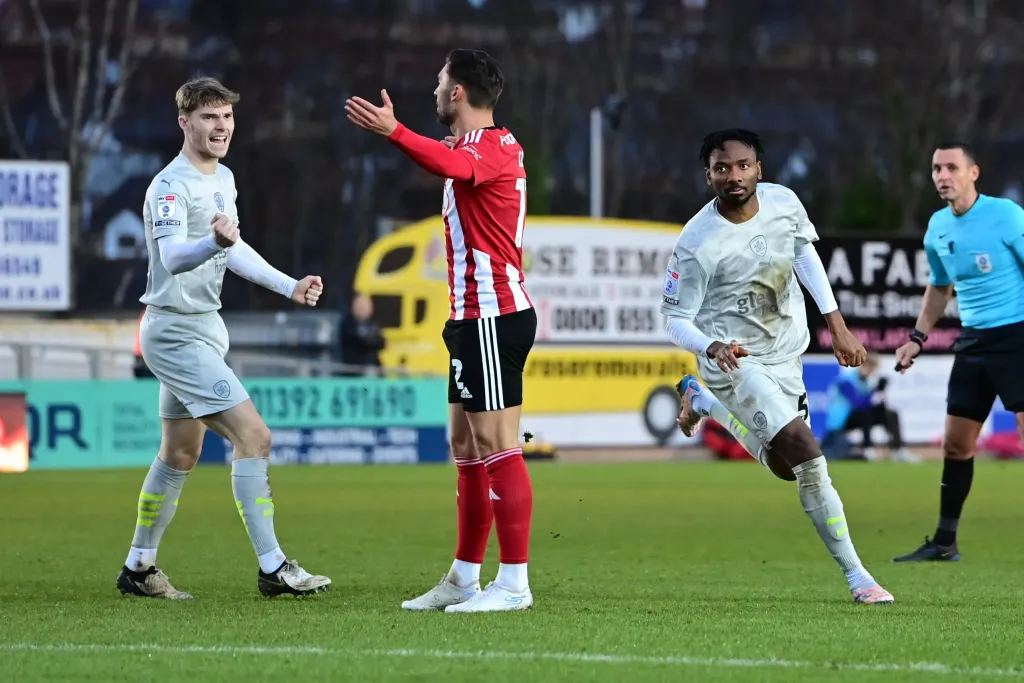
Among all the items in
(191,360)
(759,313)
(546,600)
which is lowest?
(546,600)

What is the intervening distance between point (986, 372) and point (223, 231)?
499cm

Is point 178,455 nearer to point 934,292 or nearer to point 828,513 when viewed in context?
point 828,513

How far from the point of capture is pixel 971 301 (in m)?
10.7

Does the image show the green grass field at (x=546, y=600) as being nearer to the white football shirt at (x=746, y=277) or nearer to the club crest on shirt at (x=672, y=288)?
the white football shirt at (x=746, y=277)

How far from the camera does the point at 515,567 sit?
304 inches

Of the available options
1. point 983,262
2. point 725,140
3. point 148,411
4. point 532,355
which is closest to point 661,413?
point 532,355

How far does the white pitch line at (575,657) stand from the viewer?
6051mm

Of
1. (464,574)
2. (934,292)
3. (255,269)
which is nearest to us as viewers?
(464,574)

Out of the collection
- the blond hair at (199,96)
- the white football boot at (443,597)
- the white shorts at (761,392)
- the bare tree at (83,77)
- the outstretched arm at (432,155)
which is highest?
the bare tree at (83,77)

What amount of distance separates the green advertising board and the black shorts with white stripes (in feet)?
46.3

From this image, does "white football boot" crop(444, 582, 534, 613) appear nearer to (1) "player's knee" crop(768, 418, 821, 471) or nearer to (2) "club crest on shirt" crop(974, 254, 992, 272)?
(1) "player's knee" crop(768, 418, 821, 471)

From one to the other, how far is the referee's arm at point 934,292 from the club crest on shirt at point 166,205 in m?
4.65

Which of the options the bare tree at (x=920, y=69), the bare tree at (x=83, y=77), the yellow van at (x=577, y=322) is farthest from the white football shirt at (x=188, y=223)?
the bare tree at (x=920, y=69)

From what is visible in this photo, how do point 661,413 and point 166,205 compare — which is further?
point 661,413
